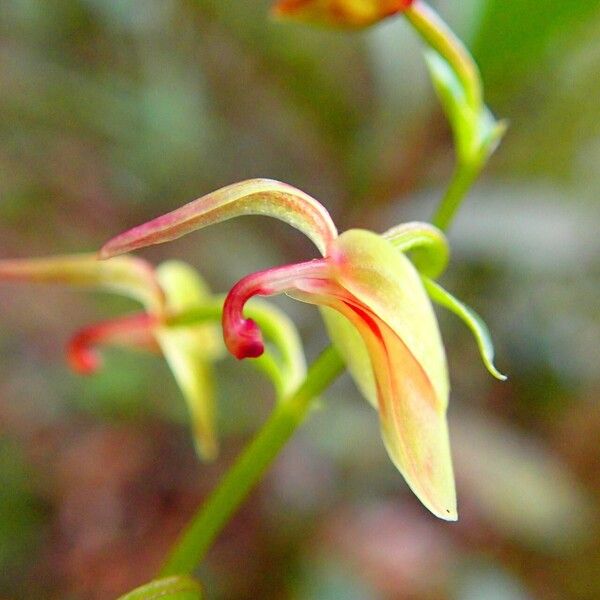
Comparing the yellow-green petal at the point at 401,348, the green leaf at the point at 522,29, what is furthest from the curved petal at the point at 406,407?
the green leaf at the point at 522,29

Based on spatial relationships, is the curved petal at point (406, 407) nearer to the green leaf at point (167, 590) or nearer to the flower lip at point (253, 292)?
the flower lip at point (253, 292)

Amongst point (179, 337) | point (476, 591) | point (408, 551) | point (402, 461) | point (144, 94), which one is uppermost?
point (402, 461)

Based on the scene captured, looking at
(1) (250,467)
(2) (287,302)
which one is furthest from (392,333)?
(2) (287,302)

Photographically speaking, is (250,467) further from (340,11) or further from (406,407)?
(340,11)

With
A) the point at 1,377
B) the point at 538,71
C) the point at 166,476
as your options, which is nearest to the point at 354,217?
the point at 538,71

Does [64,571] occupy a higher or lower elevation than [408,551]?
lower

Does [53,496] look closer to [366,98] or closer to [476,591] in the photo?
[476,591]

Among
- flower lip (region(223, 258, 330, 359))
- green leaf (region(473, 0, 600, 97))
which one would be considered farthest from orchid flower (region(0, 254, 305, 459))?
green leaf (region(473, 0, 600, 97))
